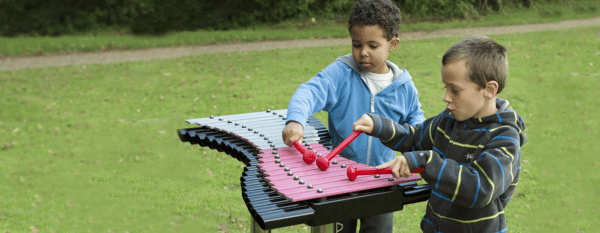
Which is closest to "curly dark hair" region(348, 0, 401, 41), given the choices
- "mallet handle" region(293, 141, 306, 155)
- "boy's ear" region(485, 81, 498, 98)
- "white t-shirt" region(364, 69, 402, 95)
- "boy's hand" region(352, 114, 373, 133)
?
"white t-shirt" region(364, 69, 402, 95)

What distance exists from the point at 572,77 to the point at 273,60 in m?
6.04

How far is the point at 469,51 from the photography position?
2.35 metres

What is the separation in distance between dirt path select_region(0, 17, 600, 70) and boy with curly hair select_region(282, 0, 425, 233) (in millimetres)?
10117

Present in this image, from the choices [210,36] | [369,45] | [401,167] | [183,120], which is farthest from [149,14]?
[401,167]

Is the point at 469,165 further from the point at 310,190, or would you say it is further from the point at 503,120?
the point at 310,190

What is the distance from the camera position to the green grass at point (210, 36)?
13391 millimetres

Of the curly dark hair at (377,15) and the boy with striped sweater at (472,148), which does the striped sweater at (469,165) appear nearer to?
the boy with striped sweater at (472,148)

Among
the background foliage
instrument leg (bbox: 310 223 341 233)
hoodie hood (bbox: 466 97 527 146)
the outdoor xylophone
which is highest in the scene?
hoodie hood (bbox: 466 97 527 146)

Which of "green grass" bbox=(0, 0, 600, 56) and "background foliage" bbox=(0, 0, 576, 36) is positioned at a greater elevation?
"background foliage" bbox=(0, 0, 576, 36)

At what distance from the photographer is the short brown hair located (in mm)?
2344

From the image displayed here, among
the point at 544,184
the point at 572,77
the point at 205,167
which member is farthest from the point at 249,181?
the point at 572,77

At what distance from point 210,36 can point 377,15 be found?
1182cm

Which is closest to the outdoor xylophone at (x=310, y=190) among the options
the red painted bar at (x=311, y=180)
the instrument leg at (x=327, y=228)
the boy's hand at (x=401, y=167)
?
the red painted bar at (x=311, y=180)

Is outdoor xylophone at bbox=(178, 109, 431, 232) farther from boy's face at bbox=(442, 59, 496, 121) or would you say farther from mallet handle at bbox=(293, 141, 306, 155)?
boy's face at bbox=(442, 59, 496, 121)
